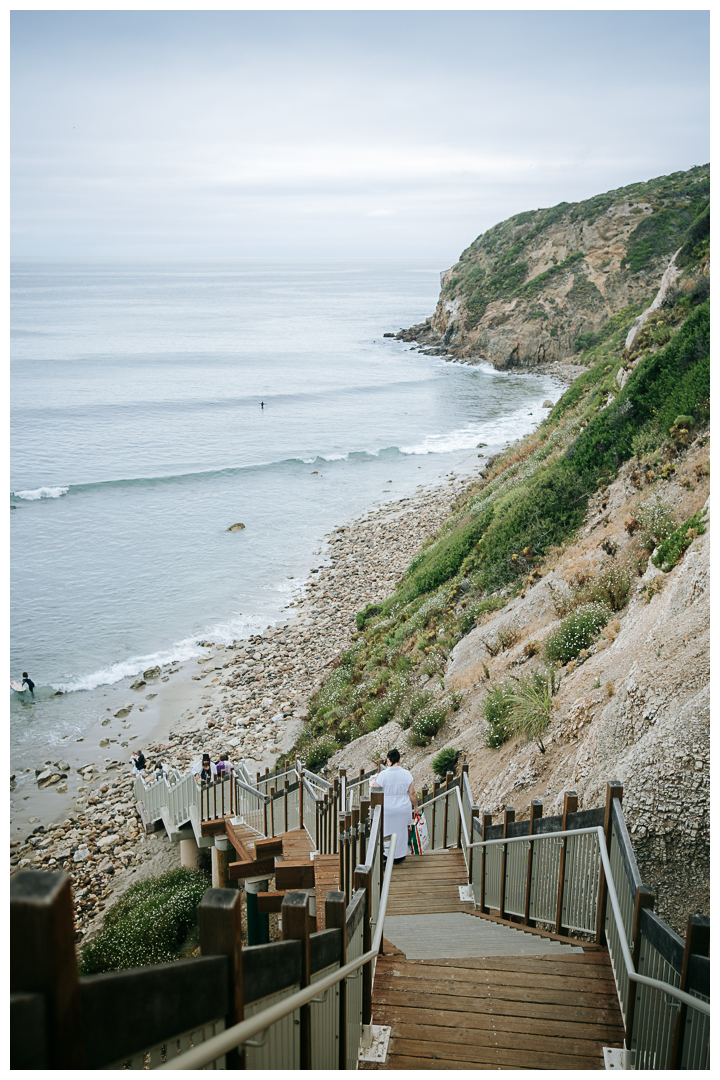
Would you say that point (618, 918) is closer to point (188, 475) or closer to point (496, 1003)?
point (496, 1003)

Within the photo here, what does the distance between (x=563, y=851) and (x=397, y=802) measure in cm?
239

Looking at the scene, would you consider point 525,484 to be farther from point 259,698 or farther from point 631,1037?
point 631,1037

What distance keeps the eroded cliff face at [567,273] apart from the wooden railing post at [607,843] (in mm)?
62083

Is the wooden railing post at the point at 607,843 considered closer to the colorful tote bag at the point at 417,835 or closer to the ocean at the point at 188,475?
the colorful tote bag at the point at 417,835

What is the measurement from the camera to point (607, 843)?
445 cm

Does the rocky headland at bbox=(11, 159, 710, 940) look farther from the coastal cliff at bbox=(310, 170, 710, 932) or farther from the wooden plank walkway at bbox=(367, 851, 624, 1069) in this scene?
the wooden plank walkway at bbox=(367, 851, 624, 1069)

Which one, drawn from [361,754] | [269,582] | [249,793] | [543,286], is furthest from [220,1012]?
[543,286]

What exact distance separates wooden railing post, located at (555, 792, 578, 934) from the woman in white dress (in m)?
2.14

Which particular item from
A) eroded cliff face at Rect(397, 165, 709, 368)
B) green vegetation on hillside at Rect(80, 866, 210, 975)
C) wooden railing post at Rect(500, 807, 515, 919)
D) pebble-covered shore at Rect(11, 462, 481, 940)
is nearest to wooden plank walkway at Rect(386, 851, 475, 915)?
wooden railing post at Rect(500, 807, 515, 919)

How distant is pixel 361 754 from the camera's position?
13.5 metres

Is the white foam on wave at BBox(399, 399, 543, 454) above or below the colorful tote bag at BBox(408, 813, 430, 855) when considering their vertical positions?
above

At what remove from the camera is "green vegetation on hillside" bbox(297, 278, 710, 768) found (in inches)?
492

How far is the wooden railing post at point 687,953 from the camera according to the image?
108 inches
